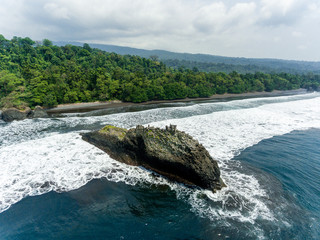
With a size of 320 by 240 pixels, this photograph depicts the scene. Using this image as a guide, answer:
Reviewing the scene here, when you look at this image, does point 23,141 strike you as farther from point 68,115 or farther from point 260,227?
point 260,227

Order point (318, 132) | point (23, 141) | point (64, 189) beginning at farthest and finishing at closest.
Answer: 1. point (318, 132)
2. point (23, 141)
3. point (64, 189)

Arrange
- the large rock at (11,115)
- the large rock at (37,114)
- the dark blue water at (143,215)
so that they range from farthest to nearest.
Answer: the large rock at (37,114) < the large rock at (11,115) < the dark blue water at (143,215)

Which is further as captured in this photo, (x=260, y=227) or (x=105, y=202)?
(x=105, y=202)

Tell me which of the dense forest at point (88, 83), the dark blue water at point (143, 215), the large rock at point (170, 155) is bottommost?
the dark blue water at point (143, 215)

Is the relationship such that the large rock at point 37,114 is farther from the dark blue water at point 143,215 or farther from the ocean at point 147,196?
the dark blue water at point 143,215

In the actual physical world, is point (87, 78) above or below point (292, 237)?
above

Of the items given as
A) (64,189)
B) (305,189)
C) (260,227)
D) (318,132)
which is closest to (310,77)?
(318,132)

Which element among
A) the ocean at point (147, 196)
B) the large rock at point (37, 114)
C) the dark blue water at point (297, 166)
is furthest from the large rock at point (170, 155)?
the large rock at point (37, 114)
